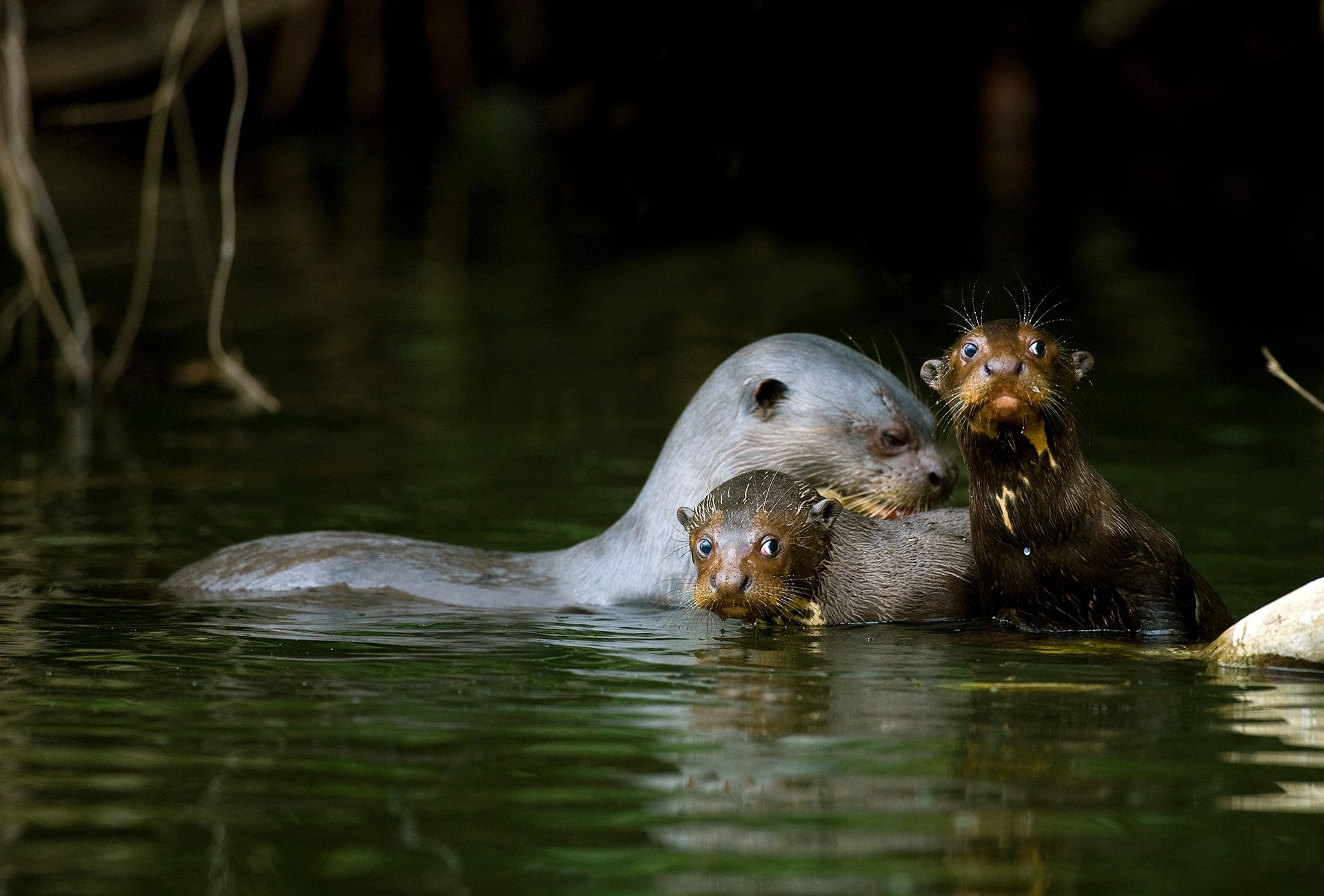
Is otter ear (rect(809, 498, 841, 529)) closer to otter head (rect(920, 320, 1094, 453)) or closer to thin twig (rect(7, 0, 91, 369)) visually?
otter head (rect(920, 320, 1094, 453))

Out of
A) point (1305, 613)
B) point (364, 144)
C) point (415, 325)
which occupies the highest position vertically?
point (364, 144)

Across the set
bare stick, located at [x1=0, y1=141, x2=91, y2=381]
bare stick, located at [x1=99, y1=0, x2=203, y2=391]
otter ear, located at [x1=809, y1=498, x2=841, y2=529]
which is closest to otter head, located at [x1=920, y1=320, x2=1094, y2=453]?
otter ear, located at [x1=809, y1=498, x2=841, y2=529]

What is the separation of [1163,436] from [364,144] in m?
15.4

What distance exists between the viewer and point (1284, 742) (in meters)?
3.48

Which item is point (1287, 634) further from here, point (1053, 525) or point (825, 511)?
point (825, 511)

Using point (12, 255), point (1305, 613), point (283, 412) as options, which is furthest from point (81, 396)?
point (1305, 613)

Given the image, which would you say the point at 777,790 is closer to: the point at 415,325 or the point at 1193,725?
the point at 1193,725

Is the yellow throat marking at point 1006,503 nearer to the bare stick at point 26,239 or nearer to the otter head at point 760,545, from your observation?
the otter head at point 760,545

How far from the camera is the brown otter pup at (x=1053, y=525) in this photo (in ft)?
14.8

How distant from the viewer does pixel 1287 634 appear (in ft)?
13.6

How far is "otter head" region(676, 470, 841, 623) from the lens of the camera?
473cm

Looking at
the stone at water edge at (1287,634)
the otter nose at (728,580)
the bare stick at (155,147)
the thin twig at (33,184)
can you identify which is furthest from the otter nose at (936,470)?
the thin twig at (33,184)

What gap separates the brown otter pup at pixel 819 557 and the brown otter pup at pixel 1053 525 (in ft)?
0.78

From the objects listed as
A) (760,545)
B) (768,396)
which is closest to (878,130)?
(768,396)
